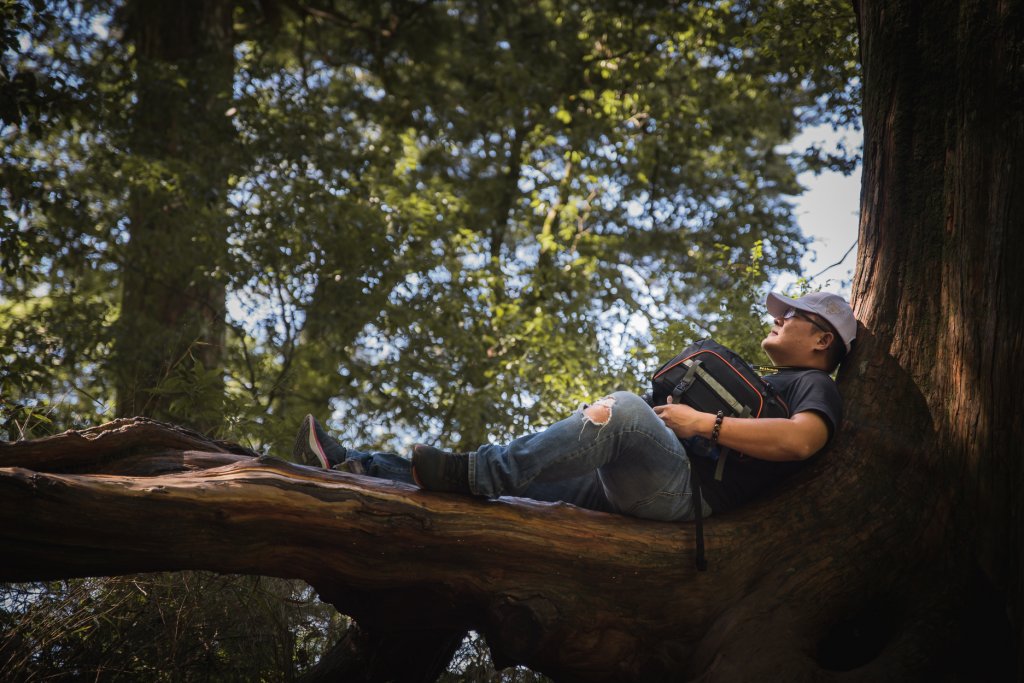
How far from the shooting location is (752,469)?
13.1 ft

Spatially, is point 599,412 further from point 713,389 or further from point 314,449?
point 314,449

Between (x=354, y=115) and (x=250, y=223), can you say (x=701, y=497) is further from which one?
(x=354, y=115)

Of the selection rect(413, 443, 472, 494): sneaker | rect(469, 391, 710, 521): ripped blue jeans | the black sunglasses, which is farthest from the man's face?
rect(413, 443, 472, 494): sneaker

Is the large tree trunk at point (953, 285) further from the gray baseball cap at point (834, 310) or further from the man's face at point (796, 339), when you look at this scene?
the man's face at point (796, 339)

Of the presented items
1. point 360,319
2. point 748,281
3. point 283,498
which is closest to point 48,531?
point 283,498

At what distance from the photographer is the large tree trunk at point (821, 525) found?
3.47 meters

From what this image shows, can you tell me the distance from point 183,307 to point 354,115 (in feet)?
21.4

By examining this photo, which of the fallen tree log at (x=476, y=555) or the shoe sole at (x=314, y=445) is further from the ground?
the shoe sole at (x=314, y=445)

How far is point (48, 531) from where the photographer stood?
2.96 m

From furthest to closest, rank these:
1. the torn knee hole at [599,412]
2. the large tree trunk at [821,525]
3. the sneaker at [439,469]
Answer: the torn knee hole at [599,412]
the sneaker at [439,469]
the large tree trunk at [821,525]

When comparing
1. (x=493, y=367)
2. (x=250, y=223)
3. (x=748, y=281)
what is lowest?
(x=493, y=367)

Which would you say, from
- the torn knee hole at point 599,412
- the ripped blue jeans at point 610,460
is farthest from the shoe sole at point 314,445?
the torn knee hole at point 599,412

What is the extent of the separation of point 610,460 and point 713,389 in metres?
0.60

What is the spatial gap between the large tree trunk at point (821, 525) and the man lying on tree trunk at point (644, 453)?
0.38ft
